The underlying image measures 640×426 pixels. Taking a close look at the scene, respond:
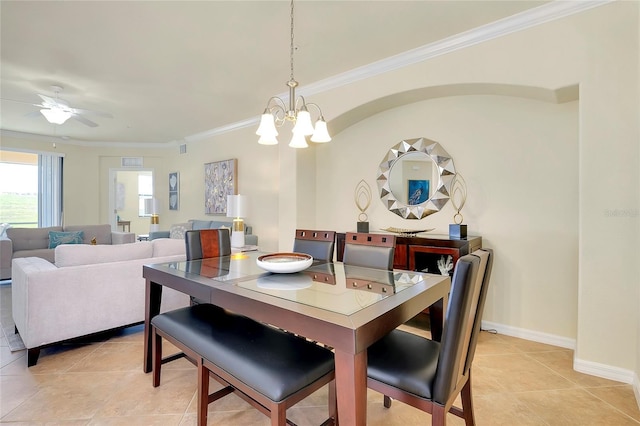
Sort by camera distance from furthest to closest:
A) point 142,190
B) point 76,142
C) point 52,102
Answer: point 142,190, point 76,142, point 52,102

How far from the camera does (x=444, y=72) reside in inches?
110

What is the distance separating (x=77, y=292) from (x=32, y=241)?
3.83m

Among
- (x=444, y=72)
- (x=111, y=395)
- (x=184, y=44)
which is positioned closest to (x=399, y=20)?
(x=444, y=72)

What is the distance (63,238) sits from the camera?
5223 mm

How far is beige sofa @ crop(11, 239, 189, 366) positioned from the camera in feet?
7.62

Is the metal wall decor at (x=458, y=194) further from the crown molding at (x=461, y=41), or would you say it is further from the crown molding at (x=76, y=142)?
the crown molding at (x=76, y=142)

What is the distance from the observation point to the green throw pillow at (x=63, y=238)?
518cm

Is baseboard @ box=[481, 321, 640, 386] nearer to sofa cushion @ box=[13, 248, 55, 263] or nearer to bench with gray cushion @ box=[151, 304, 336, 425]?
bench with gray cushion @ box=[151, 304, 336, 425]

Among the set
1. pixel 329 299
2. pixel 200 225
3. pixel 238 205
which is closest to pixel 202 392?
pixel 329 299

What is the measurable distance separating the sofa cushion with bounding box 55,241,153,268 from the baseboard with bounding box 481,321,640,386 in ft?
10.9

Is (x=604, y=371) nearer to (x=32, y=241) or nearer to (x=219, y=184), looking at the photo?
(x=219, y=184)

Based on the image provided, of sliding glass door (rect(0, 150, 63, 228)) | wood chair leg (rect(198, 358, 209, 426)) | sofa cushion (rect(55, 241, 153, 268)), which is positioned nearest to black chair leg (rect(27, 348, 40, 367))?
sofa cushion (rect(55, 241, 153, 268))

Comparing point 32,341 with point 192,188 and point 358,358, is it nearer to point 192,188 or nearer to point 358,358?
point 358,358

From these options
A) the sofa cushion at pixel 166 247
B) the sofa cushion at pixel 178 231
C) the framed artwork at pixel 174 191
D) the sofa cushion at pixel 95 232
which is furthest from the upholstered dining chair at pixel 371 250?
the framed artwork at pixel 174 191
